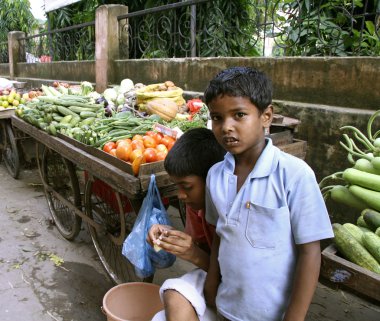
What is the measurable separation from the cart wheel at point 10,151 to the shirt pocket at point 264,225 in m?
4.89

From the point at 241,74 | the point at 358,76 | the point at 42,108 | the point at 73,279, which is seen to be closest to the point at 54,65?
the point at 42,108

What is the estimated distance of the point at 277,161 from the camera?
139 centimetres

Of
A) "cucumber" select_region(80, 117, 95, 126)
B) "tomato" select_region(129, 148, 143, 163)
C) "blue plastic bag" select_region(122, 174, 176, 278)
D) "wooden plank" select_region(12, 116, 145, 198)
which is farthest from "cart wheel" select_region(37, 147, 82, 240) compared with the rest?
"blue plastic bag" select_region(122, 174, 176, 278)

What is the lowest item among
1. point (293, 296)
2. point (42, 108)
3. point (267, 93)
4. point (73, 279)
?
point (73, 279)

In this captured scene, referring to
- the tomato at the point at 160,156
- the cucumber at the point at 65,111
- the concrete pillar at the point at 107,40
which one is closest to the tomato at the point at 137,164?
the tomato at the point at 160,156

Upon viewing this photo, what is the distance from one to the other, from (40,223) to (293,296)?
12.0ft

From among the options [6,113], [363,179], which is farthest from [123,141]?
[6,113]

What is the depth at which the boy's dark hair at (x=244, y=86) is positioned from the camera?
53.4 inches

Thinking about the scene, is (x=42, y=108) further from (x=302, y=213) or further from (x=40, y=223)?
(x=302, y=213)

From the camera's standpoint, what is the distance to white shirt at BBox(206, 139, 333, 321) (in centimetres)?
130

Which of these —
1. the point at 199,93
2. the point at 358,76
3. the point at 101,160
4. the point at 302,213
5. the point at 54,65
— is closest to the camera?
the point at 302,213

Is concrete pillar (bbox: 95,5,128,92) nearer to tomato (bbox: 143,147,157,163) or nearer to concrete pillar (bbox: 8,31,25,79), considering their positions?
tomato (bbox: 143,147,157,163)

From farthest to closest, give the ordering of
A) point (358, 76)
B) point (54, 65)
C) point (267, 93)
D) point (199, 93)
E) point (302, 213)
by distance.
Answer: point (54, 65) < point (199, 93) < point (358, 76) < point (267, 93) < point (302, 213)

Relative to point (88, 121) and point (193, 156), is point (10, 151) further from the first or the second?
point (193, 156)
